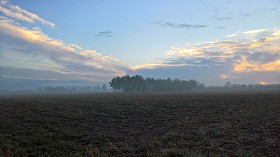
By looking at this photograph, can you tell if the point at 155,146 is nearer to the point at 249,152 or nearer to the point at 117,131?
the point at 249,152

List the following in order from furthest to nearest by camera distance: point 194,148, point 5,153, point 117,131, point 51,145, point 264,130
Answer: point 117,131 < point 264,130 < point 51,145 < point 194,148 < point 5,153

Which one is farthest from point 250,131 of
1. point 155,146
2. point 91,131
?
point 91,131

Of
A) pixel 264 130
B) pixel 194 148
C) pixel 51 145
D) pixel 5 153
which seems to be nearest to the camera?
pixel 5 153

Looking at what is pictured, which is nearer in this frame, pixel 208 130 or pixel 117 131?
pixel 208 130

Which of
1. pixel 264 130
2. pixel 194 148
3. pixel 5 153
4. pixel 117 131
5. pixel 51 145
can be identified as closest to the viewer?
pixel 5 153

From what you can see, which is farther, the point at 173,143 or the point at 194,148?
the point at 173,143

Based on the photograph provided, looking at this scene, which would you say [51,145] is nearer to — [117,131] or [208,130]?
[117,131]

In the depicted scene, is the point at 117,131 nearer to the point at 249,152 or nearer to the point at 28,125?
the point at 28,125

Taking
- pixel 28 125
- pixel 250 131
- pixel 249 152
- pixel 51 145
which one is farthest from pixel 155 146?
pixel 28 125

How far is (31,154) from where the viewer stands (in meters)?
16.1

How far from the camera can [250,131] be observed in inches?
838

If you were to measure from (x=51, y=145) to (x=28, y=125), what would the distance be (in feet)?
27.6

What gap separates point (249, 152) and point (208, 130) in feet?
21.3

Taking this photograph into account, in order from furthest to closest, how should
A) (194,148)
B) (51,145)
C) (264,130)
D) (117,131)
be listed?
1. (117,131)
2. (264,130)
3. (51,145)
4. (194,148)
